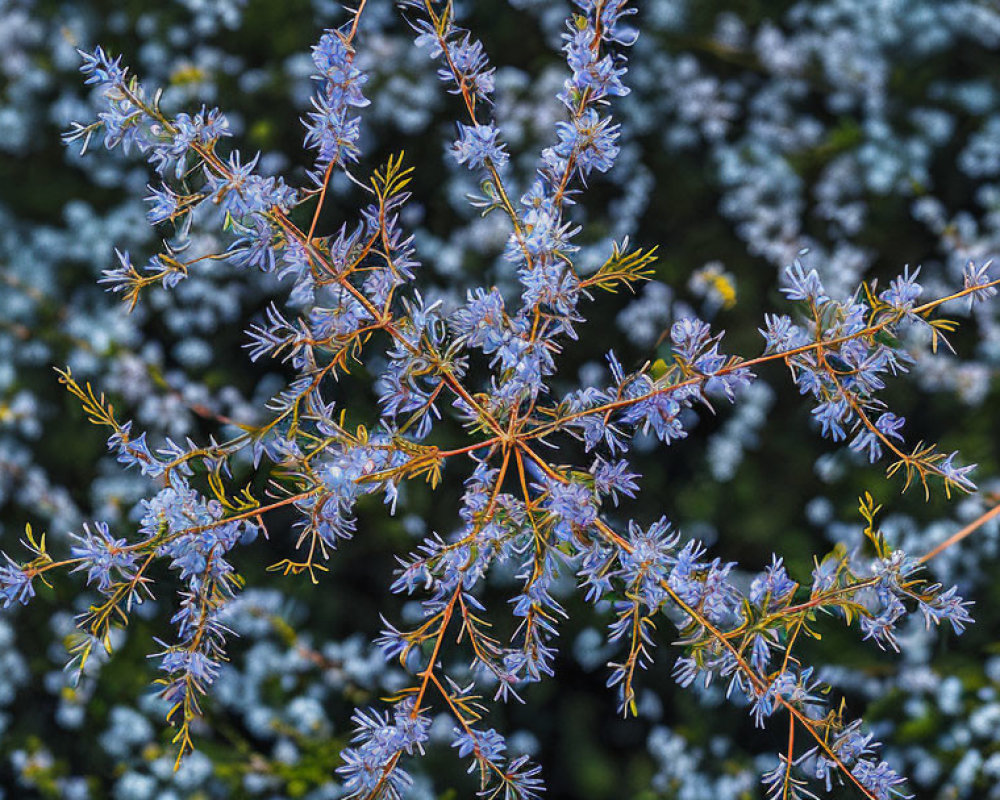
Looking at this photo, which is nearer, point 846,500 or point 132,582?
point 132,582

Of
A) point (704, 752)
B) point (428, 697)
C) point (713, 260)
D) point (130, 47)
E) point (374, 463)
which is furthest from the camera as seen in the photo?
point (130, 47)

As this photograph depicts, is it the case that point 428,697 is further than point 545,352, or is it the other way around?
point 428,697

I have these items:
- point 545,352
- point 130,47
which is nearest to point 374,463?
point 545,352

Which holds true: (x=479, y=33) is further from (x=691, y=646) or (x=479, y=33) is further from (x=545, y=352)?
(x=691, y=646)

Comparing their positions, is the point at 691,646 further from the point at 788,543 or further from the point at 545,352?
the point at 788,543

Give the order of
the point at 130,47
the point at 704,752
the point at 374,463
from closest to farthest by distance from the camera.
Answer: the point at 374,463 → the point at 704,752 → the point at 130,47

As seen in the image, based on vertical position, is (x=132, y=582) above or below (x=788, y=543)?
above

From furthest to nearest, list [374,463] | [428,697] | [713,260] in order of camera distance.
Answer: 1. [713,260]
2. [428,697]
3. [374,463]

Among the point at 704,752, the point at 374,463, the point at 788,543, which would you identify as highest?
→ the point at 374,463

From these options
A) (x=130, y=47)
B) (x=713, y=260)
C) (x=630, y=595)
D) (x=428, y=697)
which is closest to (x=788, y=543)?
(x=713, y=260)
